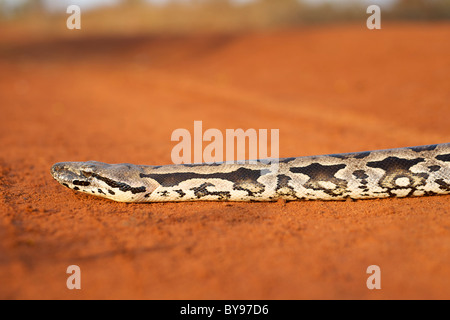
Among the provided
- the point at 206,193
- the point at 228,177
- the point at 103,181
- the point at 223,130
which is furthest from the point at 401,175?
the point at 223,130

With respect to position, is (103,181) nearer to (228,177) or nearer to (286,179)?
(228,177)

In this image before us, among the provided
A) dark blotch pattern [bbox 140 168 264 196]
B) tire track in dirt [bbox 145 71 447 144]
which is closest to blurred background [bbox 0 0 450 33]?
tire track in dirt [bbox 145 71 447 144]

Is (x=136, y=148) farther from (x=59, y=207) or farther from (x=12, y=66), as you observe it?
(x=12, y=66)

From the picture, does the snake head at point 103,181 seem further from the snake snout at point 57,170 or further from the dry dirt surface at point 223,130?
the dry dirt surface at point 223,130

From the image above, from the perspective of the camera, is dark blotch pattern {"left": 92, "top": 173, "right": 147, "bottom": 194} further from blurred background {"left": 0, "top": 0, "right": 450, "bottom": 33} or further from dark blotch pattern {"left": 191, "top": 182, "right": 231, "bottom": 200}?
blurred background {"left": 0, "top": 0, "right": 450, "bottom": 33}

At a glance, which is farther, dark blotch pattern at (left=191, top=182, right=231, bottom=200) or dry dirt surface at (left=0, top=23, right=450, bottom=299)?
dark blotch pattern at (left=191, top=182, right=231, bottom=200)

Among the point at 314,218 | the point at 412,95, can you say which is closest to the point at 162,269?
the point at 314,218

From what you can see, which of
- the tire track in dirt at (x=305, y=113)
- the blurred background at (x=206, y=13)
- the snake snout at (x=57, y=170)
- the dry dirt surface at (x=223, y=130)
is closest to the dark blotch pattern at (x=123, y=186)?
the dry dirt surface at (x=223, y=130)
